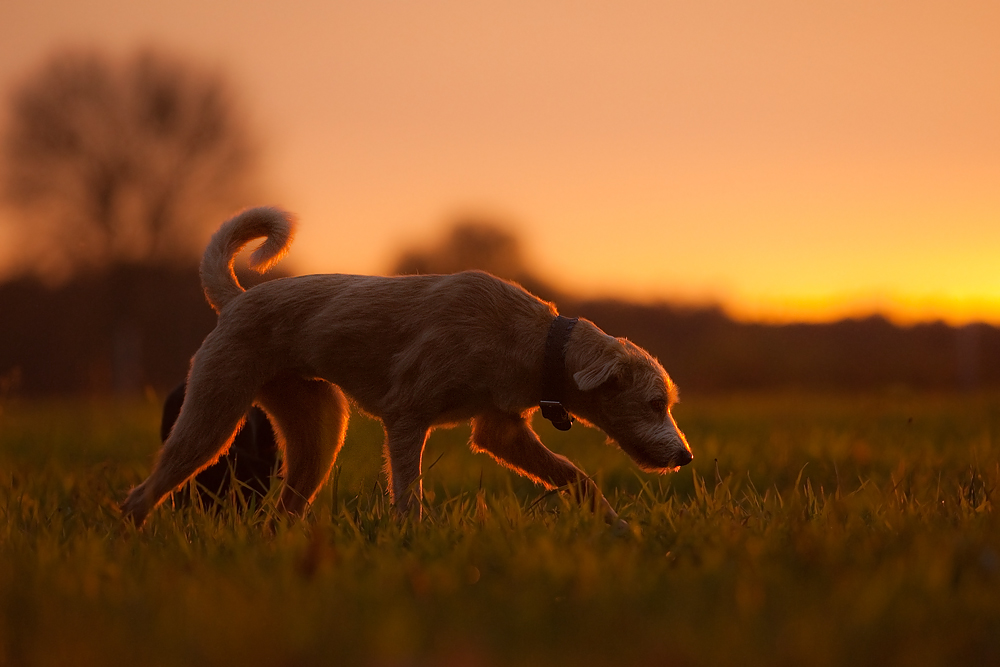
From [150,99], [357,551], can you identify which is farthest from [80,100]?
[357,551]

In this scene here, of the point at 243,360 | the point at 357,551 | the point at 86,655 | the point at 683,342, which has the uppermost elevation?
the point at 243,360

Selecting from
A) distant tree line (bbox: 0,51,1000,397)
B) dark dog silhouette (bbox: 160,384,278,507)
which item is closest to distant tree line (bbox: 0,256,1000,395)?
distant tree line (bbox: 0,51,1000,397)

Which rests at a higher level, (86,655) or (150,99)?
(150,99)

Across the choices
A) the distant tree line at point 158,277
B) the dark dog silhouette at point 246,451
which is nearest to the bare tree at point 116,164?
the distant tree line at point 158,277

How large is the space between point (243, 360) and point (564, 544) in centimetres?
191

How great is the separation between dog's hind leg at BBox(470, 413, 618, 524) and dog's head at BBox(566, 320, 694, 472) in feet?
1.03

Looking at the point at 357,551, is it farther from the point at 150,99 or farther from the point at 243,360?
the point at 150,99

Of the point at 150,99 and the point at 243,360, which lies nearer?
the point at 243,360

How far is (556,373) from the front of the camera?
12.8 ft

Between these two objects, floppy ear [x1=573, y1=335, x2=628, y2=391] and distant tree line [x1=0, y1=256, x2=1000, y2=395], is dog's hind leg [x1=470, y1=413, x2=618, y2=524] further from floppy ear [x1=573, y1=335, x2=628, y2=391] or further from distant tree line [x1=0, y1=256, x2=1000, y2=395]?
distant tree line [x1=0, y1=256, x2=1000, y2=395]

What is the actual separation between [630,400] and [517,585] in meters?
1.70

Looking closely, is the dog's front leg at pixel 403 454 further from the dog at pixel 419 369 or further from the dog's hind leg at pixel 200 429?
the dog's hind leg at pixel 200 429

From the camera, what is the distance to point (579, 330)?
398 centimetres

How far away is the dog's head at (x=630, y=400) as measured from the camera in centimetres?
391
